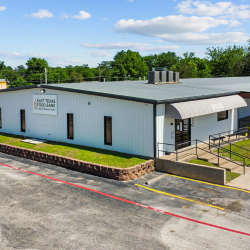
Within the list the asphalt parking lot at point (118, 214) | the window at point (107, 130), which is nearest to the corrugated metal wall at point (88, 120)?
the window at point (107, 130)

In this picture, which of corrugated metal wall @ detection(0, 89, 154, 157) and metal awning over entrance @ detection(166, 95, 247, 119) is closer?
metal awning over entrance @ detection(166, 95, 247, 119)

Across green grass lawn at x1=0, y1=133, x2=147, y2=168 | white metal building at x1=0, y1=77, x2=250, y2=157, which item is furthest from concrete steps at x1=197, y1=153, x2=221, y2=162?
green grass lawn at x1=0, y1=133, x2=147, y2=168

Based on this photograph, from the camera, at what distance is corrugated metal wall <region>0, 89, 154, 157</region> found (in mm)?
17891

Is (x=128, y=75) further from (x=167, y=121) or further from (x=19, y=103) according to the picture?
(x=167, y=121)

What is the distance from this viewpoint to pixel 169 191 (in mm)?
14445

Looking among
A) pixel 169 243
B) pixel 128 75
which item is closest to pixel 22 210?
pixel 169 243

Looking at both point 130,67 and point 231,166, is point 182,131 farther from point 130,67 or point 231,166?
point 130,67

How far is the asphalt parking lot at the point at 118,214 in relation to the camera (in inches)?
388

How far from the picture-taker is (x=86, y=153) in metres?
19.4

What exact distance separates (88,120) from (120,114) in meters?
2.99

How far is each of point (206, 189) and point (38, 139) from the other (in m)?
14.5

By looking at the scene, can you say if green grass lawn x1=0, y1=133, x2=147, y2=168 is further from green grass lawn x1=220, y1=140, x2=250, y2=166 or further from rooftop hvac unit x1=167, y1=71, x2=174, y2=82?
rooftop hvac unit x1=167, y1=71, x2=174, y2=82

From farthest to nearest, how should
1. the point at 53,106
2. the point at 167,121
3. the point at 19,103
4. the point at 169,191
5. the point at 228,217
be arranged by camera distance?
the point at 19,103, the point at 53,106, the point at 167,121, the point at 169,191, the point at 228,217

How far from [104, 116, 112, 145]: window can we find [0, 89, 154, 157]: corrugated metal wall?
0.22 m
